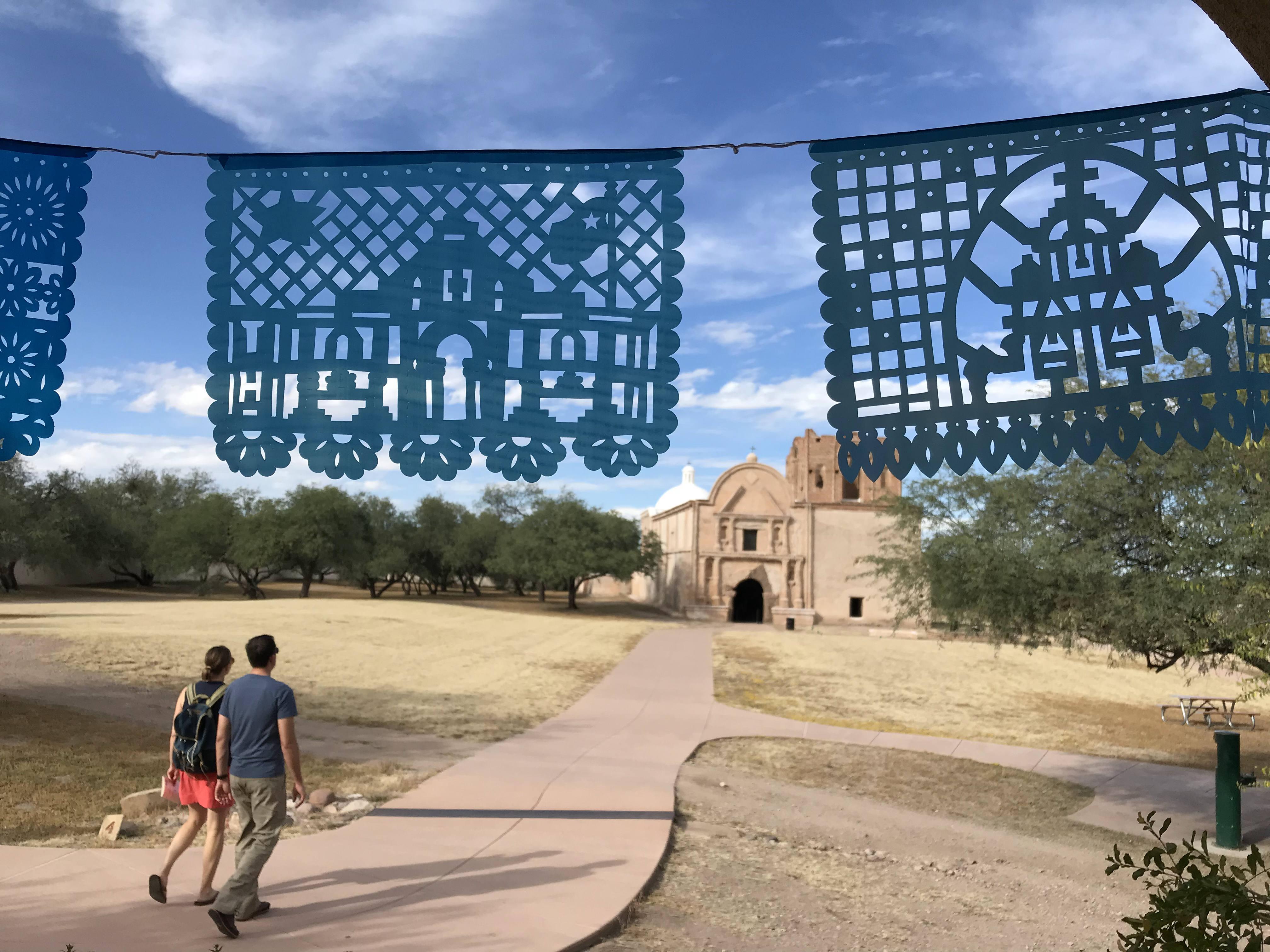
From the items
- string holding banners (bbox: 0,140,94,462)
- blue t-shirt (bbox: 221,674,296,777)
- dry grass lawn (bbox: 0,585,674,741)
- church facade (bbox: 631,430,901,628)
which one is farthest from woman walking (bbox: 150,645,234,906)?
church facade (bbox: 631,430,901,628)

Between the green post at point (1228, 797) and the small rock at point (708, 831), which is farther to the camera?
the green post at point (1228, 797)

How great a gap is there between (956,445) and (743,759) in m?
9.27

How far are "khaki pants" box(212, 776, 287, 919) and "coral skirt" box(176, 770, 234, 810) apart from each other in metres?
0.20

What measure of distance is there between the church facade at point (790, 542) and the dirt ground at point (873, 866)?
34.8 meters

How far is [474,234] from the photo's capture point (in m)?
4.23

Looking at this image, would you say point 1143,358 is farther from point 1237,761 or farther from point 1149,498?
point 1237,761

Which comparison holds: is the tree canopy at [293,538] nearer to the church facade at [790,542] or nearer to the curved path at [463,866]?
the church facade at [790,542]

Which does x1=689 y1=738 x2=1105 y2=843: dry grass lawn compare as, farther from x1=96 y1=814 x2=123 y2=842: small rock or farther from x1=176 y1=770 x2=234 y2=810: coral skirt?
x1=176 y1=770 x2=234 y2=810: coral skirt

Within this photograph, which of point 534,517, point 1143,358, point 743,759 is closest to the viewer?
point 1143,358

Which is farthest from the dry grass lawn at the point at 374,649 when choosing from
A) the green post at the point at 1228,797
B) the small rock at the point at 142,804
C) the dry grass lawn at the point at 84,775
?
the green post at the point at 1228,797

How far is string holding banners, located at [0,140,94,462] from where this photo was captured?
14.8 feet

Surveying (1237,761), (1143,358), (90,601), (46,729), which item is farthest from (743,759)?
(90,601)

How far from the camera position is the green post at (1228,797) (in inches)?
359

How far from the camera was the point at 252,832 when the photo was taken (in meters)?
4.98
